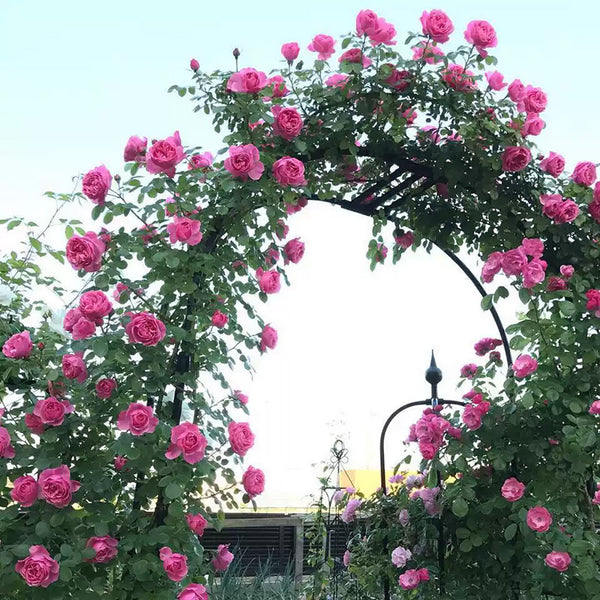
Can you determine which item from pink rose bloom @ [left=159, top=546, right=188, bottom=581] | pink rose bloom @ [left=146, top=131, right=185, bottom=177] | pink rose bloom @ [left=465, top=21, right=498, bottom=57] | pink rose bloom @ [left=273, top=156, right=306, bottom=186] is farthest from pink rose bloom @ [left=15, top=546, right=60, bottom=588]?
pink rose bloom @ [left=465, top=21, right=498, bottom=57]

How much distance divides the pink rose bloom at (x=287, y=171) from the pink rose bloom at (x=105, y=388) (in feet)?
2.18

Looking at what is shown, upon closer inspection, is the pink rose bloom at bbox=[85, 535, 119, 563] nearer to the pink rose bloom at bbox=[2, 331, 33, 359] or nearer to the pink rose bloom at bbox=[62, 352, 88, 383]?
the pink rose bloom at bbox=[62, 352, 88, 383]

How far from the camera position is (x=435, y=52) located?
230 cm

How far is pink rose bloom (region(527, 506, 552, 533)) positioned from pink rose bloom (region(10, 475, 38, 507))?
1307mm

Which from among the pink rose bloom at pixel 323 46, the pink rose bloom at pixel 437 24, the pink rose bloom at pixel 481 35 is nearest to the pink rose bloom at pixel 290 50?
the pink rose bloom at pixel 323 46

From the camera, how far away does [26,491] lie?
5.92 ft

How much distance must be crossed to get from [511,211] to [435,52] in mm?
559

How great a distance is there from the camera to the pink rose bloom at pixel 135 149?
6.77 feet

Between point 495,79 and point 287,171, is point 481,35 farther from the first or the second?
point 287,171

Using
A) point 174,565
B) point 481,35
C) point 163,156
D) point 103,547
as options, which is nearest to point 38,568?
point 103,547

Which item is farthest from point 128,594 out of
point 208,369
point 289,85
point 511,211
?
point 511,211

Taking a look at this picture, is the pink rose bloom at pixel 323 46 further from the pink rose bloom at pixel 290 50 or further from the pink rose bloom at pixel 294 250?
the pink rose bloom at pixel 294 250

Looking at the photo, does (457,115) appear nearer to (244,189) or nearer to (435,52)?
(435,52)

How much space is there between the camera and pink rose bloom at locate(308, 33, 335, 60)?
2.22 m
